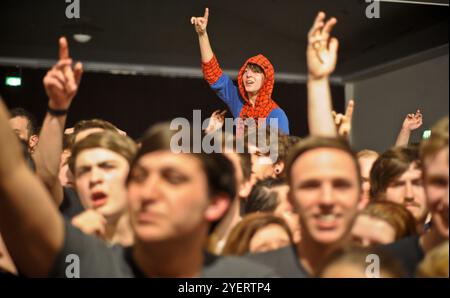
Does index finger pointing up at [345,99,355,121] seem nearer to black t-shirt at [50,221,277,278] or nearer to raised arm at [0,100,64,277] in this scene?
black t-shirt at [50,221,277,278]

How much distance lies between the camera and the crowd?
5.50 feet

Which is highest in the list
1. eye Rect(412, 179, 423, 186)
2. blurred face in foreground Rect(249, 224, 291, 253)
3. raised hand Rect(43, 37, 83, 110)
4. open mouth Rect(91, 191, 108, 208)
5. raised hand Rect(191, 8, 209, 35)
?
raised hand Rect(191, 8, 209, 35)

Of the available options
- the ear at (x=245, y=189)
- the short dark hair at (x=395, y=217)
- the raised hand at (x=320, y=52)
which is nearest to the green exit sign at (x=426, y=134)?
the short dark hair at (x=395, y=217)

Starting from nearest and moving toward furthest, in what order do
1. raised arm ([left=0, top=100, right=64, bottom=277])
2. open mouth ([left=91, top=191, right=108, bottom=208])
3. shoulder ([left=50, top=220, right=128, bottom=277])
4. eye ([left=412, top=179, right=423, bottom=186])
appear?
raised arm ([left=0, top=100, right=64, bottom=277])
shoulder ([left=50, top=220, right=128, bottom=277])
open mouth ([left=91, top=191, right=108, bottom=208])
eye ([left=412, top=179, right=423, bottom=186])

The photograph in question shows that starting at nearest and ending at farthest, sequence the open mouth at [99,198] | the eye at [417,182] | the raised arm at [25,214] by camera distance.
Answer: the raised arm at [25,214], the open mouth at [99,198], the eye at [417,182]

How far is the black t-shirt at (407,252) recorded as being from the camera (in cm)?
179

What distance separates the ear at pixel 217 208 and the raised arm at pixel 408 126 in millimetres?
610

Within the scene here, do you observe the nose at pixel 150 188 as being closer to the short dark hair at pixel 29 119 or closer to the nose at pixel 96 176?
the nose at pixel 96 176

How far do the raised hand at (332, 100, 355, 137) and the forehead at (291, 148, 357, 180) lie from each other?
0.09m

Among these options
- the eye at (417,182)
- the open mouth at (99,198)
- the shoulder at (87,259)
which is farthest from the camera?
the eye at (417,182)

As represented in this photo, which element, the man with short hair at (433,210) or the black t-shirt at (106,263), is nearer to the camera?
the black t-shirt at (106,263)

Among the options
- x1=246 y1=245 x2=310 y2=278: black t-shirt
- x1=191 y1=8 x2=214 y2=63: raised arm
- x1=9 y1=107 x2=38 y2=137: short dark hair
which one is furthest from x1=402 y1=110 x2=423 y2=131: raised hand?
x1=9 y1=107 x2=38 y2=137: short dark hair

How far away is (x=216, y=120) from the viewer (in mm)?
1829
